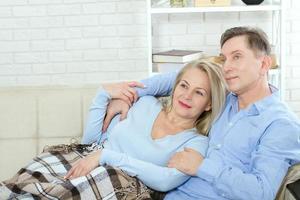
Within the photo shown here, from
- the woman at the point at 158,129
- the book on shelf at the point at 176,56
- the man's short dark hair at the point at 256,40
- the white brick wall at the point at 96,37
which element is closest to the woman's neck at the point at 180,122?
the woman at the point at 158,129

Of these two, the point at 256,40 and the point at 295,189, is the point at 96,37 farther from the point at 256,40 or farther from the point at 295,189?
the point at 295,189

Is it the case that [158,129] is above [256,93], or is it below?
below

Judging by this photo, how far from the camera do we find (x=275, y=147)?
1.75 meters

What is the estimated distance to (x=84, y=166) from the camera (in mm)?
1991

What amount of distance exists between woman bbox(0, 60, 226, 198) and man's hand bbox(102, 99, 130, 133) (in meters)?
0.02

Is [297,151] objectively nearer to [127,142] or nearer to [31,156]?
[127,142]

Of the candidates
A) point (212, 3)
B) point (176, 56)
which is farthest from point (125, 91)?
point (212, 3)

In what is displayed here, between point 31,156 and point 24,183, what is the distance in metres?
0.45

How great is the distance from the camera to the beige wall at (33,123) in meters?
2.35

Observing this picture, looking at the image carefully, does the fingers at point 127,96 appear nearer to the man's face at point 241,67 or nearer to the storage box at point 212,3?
the man's face at point 241,67

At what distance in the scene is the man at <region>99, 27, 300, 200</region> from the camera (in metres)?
1.75

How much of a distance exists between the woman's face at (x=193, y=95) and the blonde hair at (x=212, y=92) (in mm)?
20

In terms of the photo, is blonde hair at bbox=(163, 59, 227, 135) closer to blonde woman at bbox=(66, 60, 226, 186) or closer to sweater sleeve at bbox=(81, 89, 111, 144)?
blonde woman at bbox=(66, 60, 226, 186)

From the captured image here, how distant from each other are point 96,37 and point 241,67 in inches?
69.4
